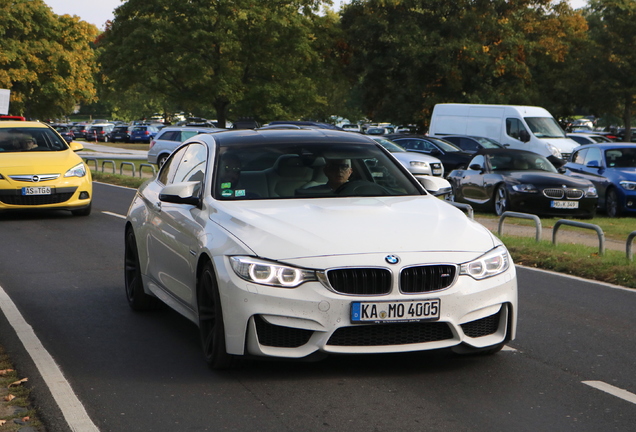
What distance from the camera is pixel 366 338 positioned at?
5887 mm

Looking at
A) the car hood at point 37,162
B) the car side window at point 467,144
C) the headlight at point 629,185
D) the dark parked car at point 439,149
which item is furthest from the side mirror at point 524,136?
the car hood at point 37,162

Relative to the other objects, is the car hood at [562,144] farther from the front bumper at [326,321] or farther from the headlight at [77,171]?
the front bumper at [326,321]

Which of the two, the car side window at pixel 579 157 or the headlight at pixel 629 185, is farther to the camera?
the car side window at pixel 579 157

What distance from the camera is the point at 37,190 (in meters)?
17.1

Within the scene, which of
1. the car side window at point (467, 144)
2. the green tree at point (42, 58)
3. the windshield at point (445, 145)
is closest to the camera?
the windshield at point (445, 145)

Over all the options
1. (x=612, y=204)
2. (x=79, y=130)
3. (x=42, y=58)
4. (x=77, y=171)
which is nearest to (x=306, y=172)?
(x=77, y=171)

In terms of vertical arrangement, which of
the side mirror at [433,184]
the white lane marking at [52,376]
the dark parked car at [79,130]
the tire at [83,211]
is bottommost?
the dark parked car at [79,130]

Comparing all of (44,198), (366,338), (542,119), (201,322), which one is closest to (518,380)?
(366,338)

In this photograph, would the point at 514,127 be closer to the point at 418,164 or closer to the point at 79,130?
the point at 418,164

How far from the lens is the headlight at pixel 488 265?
5966 millimetres

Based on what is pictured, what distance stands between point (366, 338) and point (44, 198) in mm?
12408

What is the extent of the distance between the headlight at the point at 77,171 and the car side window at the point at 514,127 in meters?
19.4

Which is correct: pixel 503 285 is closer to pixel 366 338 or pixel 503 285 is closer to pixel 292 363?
pixel 366 338

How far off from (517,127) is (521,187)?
15.1m
